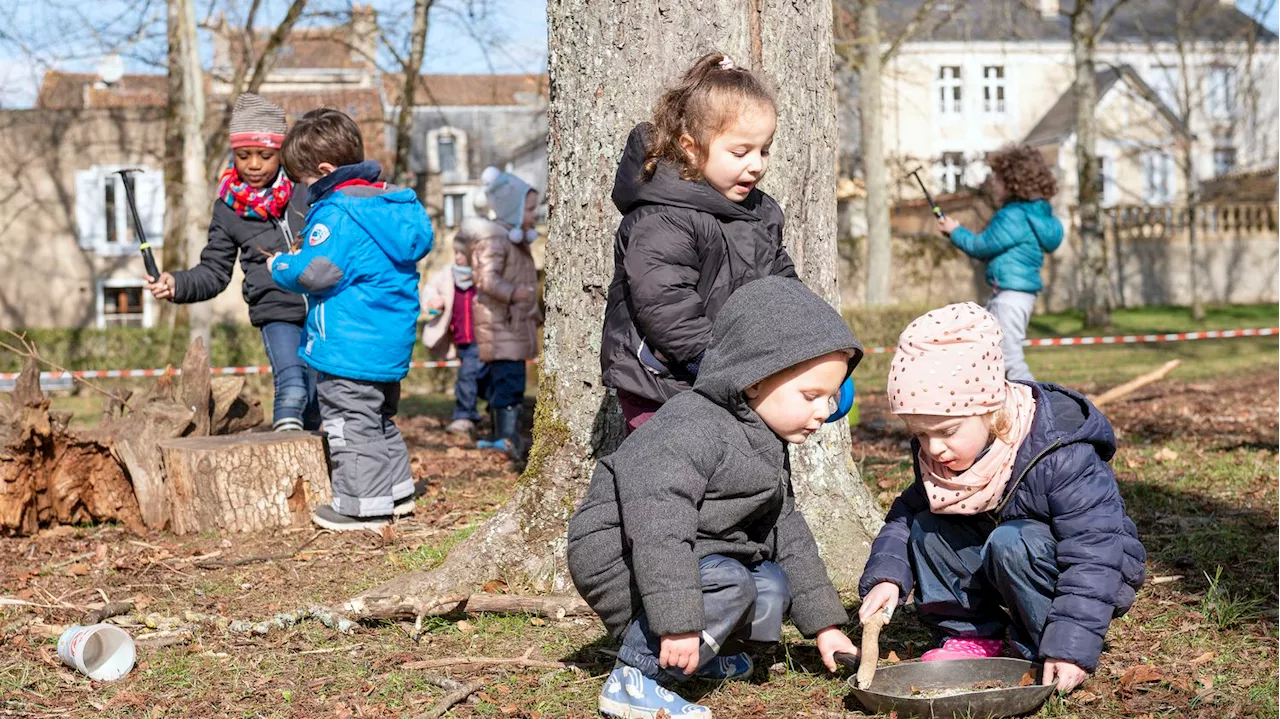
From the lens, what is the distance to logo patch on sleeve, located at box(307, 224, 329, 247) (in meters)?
5.56

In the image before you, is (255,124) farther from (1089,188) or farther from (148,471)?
(1089,188)

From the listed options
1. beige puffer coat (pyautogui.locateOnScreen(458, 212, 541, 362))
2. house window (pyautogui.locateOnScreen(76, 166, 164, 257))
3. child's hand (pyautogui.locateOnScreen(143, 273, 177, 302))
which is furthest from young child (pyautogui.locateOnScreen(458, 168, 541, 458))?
house window (pyautogui.locateOnScreen(76, 166, 164, 257))

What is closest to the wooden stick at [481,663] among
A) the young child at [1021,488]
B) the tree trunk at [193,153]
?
the young child at [1021,488]

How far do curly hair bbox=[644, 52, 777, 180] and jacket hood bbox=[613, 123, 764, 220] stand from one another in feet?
0.10

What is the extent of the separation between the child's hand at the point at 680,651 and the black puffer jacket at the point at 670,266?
88 cm

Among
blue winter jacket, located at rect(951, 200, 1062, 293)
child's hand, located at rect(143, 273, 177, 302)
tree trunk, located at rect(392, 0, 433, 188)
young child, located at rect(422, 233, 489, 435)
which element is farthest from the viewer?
tree trunk, located at rect(392, 0, 433, 188)

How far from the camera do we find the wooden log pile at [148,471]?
19.4 ft

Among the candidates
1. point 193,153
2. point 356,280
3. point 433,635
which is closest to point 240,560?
point 356,280

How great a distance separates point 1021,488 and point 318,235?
355 centimetres

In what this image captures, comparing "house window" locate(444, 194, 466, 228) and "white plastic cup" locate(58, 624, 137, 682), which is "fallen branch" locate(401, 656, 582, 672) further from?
"house window" locate(444, 194, 466, 228)

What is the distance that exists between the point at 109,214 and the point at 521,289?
2406cm

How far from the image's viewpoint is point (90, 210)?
95.3ft

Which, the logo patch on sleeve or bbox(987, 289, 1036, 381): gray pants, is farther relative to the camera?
bbox(987, 289, 1036, 381): gray pants

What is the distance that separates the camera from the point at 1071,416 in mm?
3273
